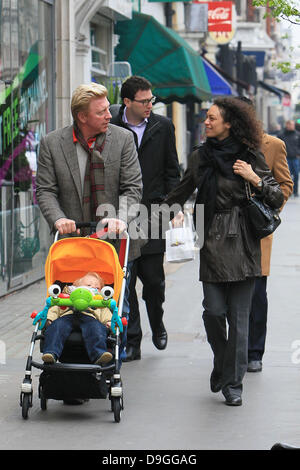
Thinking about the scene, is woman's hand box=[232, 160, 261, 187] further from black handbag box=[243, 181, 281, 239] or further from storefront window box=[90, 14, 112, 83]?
storefront window box=[90, 14, 112, 83]

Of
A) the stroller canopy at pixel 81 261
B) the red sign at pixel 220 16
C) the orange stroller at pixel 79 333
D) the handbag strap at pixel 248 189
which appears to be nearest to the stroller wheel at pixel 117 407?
the orange stroller at pixel 79 333

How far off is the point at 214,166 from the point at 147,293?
188 centimetres

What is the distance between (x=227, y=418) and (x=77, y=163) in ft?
6.03

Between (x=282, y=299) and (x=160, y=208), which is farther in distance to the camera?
(x=282, y=299)

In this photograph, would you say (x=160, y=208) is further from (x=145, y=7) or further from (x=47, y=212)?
(x=145, y=7)

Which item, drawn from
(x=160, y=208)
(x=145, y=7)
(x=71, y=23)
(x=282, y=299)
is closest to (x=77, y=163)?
(x=160, y=208)

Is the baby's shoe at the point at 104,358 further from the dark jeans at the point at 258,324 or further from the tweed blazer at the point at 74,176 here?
the dark jeans at the point at 258,324

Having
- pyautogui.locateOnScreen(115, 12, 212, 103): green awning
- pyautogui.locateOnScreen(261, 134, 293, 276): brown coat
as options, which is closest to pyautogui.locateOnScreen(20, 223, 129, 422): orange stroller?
pyautogui.locateOnScreen(261, 134, 293, 276): brown coat

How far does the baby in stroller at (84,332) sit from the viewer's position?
6.05 m

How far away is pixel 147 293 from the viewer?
8.19m

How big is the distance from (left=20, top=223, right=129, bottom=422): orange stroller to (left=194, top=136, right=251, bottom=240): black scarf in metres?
0.56

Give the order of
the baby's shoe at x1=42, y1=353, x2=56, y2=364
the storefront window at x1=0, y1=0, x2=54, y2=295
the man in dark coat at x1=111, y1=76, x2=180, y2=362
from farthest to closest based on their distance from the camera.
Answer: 1. the storefront window at x1=0, y1=0, x2=54, y2=295
2. the man in dark coat at x1=111, y1=76, x2=180, y2=362
3. the baby's shoe at x1=42, y1=353, x2=56, y2=364

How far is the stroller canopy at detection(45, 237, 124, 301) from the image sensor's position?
21.0 feet
